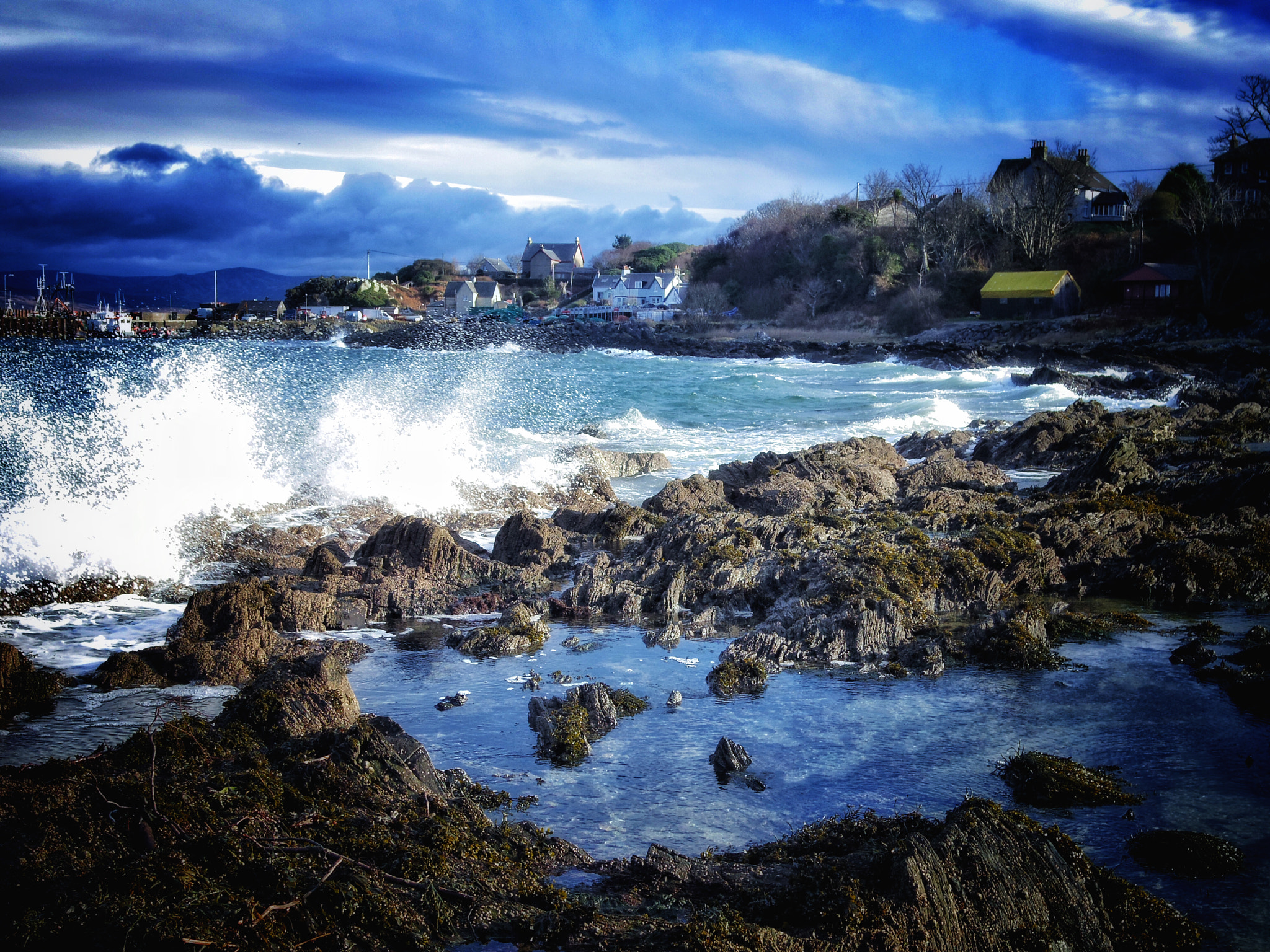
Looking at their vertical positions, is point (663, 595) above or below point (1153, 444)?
below

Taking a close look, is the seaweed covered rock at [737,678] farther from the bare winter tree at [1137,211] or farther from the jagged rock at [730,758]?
the bare winter tree at [1137,211]

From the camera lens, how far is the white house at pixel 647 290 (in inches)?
4055

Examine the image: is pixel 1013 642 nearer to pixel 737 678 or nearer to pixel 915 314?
pixel 737 678

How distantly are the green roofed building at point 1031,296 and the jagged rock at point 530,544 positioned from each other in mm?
55406

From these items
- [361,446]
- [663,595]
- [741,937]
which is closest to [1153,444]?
[663,595]

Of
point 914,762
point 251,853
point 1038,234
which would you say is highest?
point 1038,234

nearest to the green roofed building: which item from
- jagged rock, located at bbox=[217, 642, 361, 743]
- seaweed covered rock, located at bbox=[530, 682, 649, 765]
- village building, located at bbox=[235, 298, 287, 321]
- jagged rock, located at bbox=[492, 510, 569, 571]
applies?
jagged rock, located at bbox=[492, 510, 569, 571]

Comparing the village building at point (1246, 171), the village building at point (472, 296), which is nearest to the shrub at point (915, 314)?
the village building at point (1246, 171)

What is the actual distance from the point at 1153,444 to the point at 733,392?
23.6 meters

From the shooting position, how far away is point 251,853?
3.97 meters

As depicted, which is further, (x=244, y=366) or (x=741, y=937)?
(x=244, y=366)

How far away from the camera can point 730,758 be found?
6004 mm

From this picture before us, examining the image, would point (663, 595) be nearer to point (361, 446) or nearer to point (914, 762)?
point (914, 762)

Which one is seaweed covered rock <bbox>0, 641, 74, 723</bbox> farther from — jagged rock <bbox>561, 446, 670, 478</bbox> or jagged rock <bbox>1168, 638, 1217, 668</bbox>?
jagged rock <bbox>561, 446, 670, 478</bbox>
